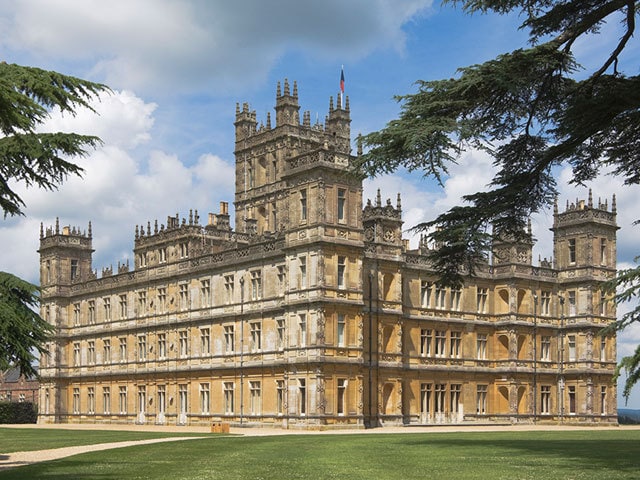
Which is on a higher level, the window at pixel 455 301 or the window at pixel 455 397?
the window at pixel 455 301

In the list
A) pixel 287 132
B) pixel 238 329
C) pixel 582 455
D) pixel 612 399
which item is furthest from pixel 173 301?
pixel 582 455

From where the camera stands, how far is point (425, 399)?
54.6 m

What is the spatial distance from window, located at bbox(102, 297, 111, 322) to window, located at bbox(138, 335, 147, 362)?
461cm

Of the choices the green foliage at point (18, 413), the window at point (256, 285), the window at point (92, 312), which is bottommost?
the green foliage at point (18, 413)

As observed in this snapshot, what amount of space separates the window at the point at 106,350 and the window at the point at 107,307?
1.43 m

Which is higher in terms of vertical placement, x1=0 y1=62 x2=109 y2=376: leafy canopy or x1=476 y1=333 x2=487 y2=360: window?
x1=0 y1=62 x2=109 y2=376: leafy canopy

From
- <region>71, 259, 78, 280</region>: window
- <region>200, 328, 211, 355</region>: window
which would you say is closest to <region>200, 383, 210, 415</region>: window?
<region>200, 328, 211, 355</region>: window

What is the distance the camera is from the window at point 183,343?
57750 millimetres

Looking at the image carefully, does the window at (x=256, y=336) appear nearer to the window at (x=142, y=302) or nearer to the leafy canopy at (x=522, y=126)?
the window at (x=142, y=302)

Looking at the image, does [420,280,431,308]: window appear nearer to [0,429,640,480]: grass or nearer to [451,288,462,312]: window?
[451,288,462,312]: window

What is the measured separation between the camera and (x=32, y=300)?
20.8 m

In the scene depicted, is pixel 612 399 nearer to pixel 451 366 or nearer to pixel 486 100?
pixel 451 366

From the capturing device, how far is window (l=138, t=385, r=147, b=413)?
200ft

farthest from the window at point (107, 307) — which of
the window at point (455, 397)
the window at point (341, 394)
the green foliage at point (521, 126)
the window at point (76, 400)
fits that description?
the green foliage at point (521, 126)
